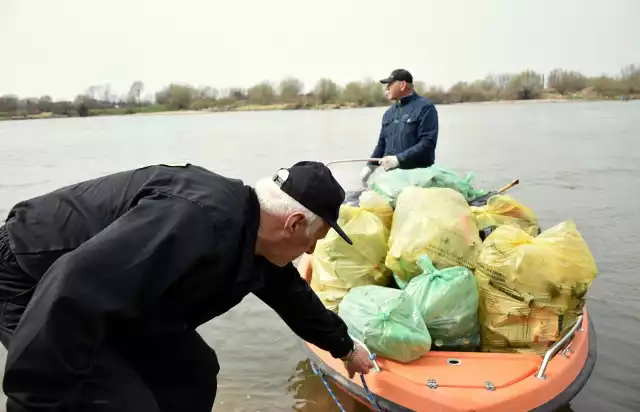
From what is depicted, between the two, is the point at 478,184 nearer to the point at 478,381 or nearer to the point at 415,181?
the point at 415,181

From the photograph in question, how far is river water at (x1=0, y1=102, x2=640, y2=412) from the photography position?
15.9 ft

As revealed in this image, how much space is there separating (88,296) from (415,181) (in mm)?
3799

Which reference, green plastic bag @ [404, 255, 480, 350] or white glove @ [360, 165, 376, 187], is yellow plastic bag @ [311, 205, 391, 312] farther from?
white glove @ [360, 165, 376, 187]

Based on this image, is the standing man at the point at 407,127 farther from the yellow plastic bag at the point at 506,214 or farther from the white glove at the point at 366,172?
the yellow plastic bag at the point at 506,214

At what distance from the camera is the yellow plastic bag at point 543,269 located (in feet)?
11.1

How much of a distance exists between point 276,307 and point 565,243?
1.93 metres

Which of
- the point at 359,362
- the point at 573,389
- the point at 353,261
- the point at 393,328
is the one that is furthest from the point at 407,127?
the point at 359,362

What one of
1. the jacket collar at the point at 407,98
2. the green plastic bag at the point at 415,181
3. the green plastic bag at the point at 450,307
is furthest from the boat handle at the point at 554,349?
the jacket collar at the point at 407,98

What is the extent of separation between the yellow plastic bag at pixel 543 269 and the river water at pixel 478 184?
1385 millimetres

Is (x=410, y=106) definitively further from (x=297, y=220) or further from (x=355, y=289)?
(x=297, y=220)

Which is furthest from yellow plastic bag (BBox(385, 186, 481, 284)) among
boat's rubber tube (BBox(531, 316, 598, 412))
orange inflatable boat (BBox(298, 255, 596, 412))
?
boat's rubber tube (BBox(531, 316, 598, 412))

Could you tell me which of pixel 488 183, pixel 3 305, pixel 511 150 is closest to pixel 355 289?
pixel 3 305

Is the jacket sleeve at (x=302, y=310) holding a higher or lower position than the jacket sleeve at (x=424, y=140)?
lower

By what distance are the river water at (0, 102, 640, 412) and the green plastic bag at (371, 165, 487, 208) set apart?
166 cm
